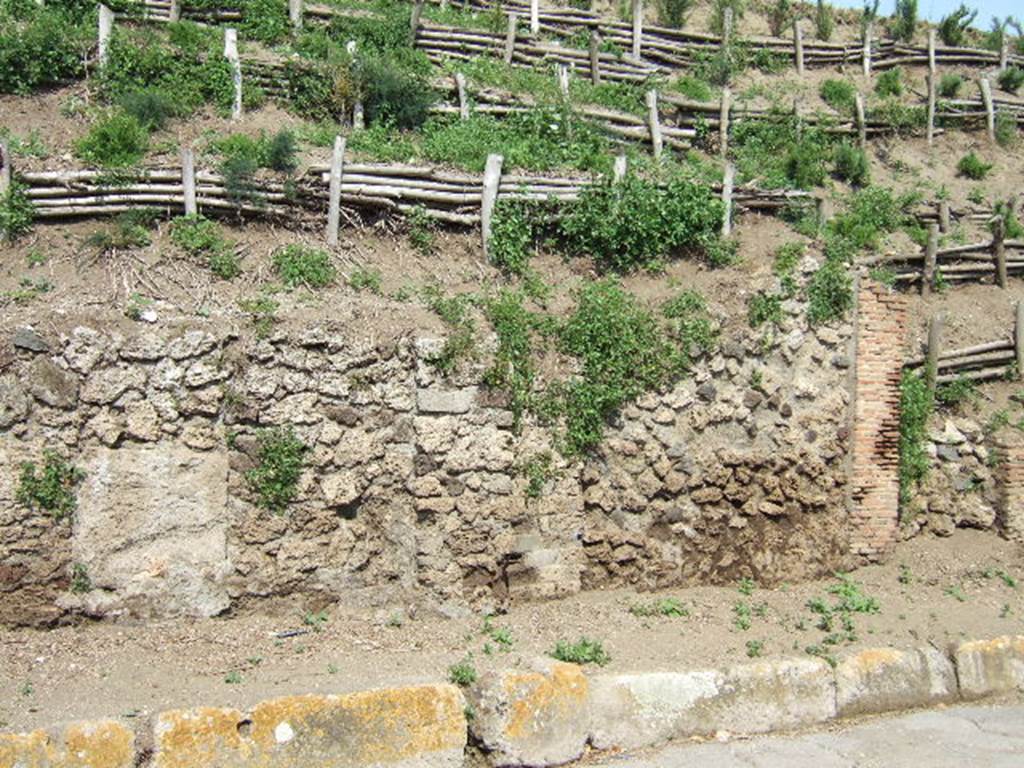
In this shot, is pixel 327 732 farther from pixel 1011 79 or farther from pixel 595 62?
pixel 1011 79

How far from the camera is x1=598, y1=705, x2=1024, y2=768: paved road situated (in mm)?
6762

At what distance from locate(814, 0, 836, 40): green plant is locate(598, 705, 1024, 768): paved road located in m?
13.1

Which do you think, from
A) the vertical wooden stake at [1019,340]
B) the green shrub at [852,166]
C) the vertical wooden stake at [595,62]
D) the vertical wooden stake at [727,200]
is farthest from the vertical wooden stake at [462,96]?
the vertical wooden stake at [1019,340]

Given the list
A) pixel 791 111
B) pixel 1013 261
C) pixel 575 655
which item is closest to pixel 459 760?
pixel 575 655

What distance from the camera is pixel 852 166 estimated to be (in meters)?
13.8

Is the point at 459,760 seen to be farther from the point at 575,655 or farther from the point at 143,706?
the point at 143,706

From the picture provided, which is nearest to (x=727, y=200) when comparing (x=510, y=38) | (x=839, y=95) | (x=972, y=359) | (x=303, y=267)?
(x=972, y=359)

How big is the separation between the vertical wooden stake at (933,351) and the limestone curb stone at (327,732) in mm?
6621

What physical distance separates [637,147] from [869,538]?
5409 millimetres

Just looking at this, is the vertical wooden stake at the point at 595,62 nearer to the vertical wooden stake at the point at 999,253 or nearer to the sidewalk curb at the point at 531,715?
the vertical wooden stake at the point at 999,253

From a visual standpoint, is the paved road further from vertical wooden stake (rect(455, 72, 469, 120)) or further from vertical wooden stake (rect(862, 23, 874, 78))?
vertical wooden stake (rect(862, 23, 874, 78))

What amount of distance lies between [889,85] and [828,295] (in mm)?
8024

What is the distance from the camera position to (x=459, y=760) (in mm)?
6539

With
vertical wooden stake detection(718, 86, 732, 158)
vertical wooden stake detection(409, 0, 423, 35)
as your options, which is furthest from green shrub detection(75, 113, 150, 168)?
vertical wooden stake detection(718, 86, 732, 158)
